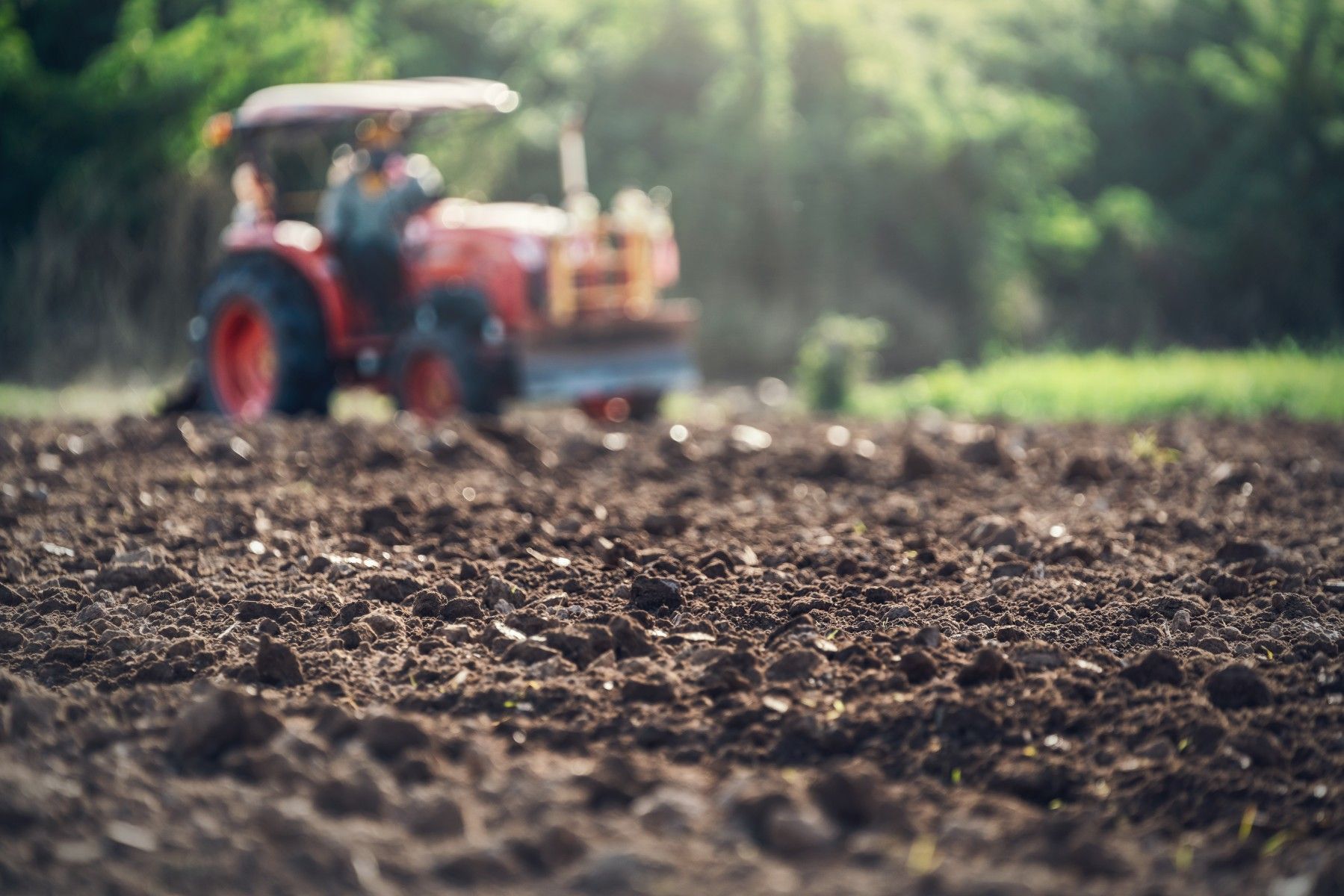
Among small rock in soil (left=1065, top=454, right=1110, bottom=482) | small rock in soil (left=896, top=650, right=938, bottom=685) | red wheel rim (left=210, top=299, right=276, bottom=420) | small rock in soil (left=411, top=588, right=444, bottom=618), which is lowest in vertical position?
small rock in soil (left=1065, top=454, right=1110, bottom=482)

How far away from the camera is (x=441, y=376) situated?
9234mm

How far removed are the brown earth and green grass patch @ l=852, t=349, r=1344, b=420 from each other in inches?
149

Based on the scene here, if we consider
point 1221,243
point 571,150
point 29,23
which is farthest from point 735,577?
point 1221,243

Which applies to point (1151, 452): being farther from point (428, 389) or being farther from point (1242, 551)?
point (428, 389)

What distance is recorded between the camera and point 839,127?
17.7 meters

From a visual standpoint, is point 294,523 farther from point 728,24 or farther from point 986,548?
point 728,24

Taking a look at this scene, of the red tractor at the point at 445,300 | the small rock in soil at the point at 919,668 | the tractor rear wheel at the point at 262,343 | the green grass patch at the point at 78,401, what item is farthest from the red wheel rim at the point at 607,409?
the small rock in soil at the point at 919,668

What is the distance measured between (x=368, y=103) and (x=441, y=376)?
1.53m

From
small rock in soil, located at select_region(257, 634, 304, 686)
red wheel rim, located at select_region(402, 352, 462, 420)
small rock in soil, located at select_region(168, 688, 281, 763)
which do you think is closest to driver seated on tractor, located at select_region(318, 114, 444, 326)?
red wheel rim, located at select_region(402, 352, 462, 420)

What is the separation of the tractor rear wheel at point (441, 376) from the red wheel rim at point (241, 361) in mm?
936

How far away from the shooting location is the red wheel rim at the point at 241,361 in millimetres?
9812

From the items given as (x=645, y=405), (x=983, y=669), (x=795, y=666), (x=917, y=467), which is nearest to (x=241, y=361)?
(x=645, y=405)

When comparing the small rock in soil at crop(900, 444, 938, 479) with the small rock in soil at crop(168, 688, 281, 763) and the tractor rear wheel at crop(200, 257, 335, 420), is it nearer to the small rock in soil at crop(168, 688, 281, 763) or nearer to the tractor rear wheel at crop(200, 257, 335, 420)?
the tractor rear wheel at crop(200, 257, 335, 420)

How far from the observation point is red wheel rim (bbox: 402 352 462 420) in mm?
9211
